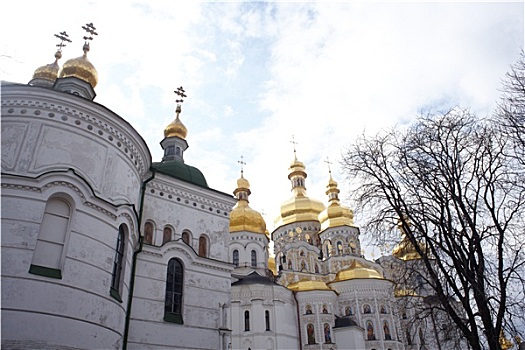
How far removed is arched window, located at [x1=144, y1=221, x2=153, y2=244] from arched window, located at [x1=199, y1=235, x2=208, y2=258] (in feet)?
6.90

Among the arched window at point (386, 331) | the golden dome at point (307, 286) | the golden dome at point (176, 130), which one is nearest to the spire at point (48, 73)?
the golden dome at point (176, 130)

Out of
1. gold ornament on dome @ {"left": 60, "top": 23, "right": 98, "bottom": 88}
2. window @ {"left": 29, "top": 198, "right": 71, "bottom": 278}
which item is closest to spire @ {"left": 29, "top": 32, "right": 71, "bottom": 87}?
gold ornament on dome @ {"left": 60, "top": 23, "right": 98, "bottom": 88}

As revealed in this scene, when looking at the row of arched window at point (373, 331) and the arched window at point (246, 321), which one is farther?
the row of arched window at point (373, 331)

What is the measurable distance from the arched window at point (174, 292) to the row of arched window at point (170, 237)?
98 centimetres

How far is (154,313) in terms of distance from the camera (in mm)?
13383

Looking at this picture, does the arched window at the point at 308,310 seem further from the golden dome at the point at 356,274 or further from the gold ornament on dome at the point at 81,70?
the gold ornament on dome at the point at 81,70

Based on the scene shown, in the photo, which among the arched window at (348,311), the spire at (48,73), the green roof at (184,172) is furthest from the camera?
the arched window at (348,311)

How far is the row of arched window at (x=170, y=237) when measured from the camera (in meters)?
14.7

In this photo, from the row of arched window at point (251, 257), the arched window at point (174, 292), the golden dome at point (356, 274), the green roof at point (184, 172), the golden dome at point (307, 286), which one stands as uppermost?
the row of arched window at point (251, 257)

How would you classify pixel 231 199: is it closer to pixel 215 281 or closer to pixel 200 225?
pixel 200 225

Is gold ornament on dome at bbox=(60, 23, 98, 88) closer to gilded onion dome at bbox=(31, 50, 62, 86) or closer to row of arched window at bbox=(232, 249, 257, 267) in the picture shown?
gilded onion dome at bbox=(31, 50, 62, 86)

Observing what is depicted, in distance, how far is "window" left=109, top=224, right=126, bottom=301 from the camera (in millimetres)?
11797

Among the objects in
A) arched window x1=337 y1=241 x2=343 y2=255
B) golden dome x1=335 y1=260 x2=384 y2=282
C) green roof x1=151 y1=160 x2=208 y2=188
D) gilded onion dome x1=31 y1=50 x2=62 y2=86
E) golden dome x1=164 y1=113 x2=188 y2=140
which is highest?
gilded onion dome x1=31 y1=50 x2=62 y2=86

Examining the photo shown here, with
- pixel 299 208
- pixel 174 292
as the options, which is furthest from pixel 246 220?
pixel 174 292
